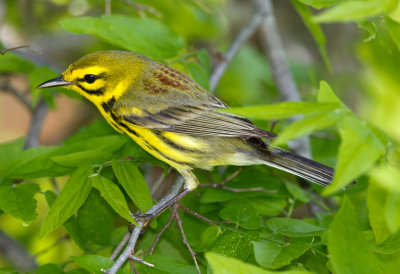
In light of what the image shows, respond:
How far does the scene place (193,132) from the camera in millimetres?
3213

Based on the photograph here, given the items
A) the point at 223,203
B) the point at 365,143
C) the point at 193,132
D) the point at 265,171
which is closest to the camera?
the point at 365,143

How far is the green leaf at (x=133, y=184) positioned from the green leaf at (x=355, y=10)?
1.33 metres

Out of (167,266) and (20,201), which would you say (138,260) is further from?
(20,201)

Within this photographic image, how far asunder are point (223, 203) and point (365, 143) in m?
1.46

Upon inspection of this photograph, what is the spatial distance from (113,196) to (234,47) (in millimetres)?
2194

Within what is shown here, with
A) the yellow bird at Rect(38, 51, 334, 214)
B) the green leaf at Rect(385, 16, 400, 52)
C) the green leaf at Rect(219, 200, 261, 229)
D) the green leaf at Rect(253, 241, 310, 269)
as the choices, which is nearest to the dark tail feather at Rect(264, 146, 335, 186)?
the yellow bird at Rect(38, 51, 334, 214)

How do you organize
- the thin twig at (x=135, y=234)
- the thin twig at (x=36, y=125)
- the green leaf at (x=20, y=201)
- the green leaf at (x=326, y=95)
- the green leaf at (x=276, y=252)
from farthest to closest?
the thin twig at (x=36, y=125) < the green leaf at (x=20, y=201) < the thin twig at (x=135, y=234) < the green leaf at (x=276, y=252) < the green leaf at (x=326, y=95)

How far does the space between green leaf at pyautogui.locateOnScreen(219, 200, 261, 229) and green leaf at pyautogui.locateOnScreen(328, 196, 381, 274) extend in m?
0.68

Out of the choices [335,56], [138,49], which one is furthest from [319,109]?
[335,56]

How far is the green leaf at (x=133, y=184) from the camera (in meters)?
2.53

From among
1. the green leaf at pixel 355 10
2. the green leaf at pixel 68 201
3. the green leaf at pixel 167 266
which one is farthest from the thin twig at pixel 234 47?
the green leaf at pixel 355 10

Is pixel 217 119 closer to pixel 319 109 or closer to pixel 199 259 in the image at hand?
pixel 199 259

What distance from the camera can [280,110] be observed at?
1688 mm

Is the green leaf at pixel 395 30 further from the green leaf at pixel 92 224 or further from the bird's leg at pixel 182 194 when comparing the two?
the green leaf at pixel 92 224
